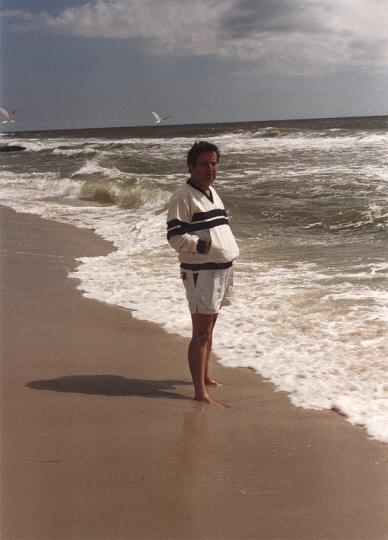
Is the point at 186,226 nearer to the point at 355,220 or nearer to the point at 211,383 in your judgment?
the point at 211,383

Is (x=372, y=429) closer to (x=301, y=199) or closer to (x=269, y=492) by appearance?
(x=269, y=492)

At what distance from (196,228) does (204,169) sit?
1.13 ft

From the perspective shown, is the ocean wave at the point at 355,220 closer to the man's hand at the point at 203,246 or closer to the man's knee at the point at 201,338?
the man's knee at the point at 201,338

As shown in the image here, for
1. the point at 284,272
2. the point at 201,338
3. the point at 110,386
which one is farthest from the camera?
the point at 284,272

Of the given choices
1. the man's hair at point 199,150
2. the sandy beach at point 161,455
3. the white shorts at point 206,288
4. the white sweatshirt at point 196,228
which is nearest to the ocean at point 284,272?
the sandy beach at point 161,455

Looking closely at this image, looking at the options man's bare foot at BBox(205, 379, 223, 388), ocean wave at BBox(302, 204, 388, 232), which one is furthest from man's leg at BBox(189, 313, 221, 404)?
ocean wave at BBox(302, 204, 388, 232)

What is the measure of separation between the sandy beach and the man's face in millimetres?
1364

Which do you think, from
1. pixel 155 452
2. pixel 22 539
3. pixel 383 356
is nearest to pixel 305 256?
pixel 383 356

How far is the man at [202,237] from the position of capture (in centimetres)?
366

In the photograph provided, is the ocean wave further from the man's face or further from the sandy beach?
the man's face

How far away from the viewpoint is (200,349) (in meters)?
3.99

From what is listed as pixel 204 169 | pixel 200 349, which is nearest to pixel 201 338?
pixel 200 349

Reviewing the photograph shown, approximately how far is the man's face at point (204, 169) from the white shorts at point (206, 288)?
1.67ft

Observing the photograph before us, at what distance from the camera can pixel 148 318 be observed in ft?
19.5
